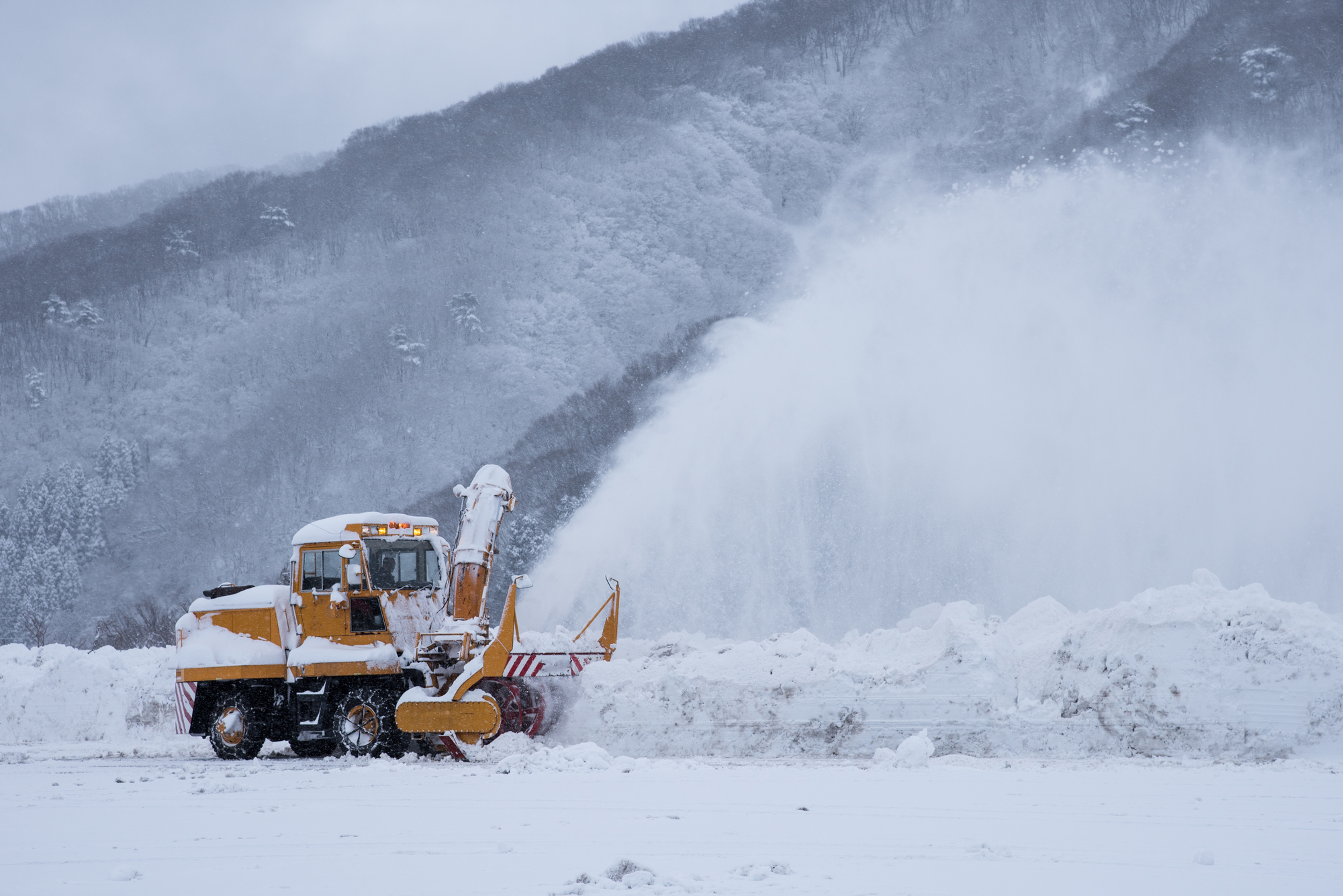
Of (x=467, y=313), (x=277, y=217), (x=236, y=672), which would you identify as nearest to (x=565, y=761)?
(x=236, y=672)

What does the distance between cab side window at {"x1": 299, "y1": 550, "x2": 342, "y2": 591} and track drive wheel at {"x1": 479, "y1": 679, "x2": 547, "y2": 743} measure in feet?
7.32

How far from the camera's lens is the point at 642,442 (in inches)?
714

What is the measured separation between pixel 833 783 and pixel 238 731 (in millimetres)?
7482

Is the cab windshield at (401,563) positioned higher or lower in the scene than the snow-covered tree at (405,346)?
lower

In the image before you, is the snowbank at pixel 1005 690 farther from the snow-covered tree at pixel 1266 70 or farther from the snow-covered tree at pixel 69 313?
the snow-covered tree at pixel 1266 70

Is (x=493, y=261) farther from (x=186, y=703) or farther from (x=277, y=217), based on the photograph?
(x=186, y=703)

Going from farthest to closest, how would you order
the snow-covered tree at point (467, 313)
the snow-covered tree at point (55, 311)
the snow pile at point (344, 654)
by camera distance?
the snow-covered tree at point (467, 313)
the snow-covered tree at point (55, 311)
the snow pile at point (344, 654)

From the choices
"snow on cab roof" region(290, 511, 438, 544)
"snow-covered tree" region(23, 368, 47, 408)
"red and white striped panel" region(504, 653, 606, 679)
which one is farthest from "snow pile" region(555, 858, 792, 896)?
"snow-covered tree" region(23, 368, 47, 408)

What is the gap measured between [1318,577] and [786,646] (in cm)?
1056

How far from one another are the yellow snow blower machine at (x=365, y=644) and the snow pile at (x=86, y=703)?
3254 mm

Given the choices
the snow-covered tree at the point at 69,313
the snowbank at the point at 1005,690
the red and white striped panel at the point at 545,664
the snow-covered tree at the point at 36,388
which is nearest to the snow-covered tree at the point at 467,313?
the snow-covered tree at the point at 69,313

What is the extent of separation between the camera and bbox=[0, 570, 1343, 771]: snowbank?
9266 millimetres

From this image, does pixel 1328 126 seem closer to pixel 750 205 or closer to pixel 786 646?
pixel 750 205

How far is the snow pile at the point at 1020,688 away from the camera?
9273 mm
